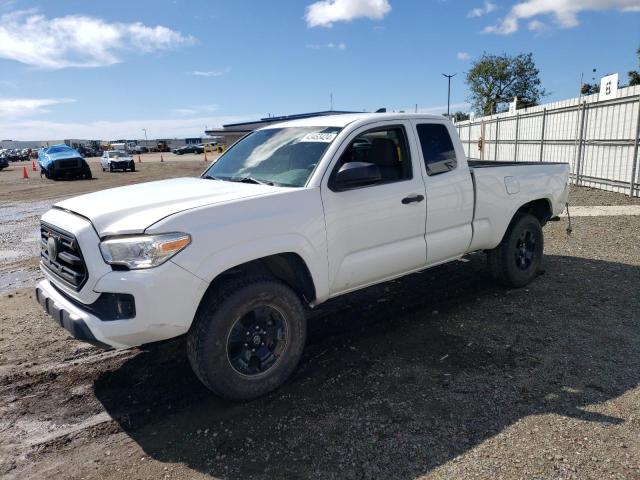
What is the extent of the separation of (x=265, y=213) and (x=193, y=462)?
166 cm

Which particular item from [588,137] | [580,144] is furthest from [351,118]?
[580,144]

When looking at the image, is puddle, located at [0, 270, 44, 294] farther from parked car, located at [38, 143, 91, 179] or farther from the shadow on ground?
parked car, located at [38, 143, 91, 179]

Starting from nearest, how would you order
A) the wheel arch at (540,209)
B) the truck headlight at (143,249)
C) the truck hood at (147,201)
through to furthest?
the truck headlight at (143,249) → the truck hood at (147,201) → the wheel arch at (540,209)

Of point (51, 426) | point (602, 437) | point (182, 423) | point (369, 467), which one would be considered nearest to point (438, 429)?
point (369, 467)

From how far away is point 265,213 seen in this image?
3498 mm

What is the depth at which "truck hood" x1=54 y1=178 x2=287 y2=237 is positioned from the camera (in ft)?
10.5

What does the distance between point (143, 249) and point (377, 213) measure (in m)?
1.93

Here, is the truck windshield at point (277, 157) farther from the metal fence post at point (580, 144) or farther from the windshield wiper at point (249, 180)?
the metal fence post at point (580, 144)

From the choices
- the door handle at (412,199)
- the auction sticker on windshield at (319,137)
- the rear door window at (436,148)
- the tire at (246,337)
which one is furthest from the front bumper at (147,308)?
the rear door window at (436,148)

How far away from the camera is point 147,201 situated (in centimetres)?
353

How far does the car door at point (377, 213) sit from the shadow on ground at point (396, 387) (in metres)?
0.73

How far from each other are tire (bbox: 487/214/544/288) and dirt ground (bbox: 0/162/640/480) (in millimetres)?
275

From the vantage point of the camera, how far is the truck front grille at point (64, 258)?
3.30m

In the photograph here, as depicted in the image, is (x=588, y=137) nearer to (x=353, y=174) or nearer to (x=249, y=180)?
(x=353, y=174)
